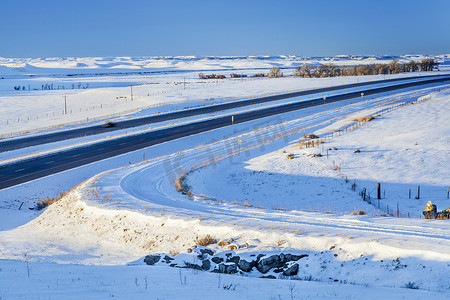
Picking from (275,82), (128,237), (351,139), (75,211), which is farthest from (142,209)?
(275,82)

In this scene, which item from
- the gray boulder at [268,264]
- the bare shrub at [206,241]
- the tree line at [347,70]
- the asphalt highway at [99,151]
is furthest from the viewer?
the tree line at [347,70]

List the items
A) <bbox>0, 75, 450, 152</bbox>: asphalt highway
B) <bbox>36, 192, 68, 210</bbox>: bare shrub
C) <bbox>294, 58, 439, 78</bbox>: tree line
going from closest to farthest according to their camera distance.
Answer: <bbox>36, 192, 68, 210</bbox>: bare shrub, <bbox>0, 75, 450, 152</bbox>: asphalt highway, <bbox>294, 58, 439, 78</bbox>: tree line

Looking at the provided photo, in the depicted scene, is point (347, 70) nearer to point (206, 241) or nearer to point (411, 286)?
point (206, 241)

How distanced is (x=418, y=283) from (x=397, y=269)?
0.74 metres

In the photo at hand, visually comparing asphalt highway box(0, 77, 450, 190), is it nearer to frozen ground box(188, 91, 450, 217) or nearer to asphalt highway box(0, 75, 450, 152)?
asphalt highway box(0, 75, 450, 152)

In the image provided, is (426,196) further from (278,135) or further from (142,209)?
(278,135)

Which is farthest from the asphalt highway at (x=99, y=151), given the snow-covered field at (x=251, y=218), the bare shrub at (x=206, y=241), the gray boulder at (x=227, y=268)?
the gray boulder at (x=227, y=268)

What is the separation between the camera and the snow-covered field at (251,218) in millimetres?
10289

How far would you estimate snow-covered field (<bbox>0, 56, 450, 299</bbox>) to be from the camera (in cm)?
1029

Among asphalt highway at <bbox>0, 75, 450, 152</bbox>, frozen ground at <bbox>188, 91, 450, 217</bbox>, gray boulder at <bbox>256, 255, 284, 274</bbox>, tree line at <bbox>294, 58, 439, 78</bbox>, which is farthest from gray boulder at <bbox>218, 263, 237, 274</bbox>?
tree line at <bbox>294, 58, 439, 78</bbox>

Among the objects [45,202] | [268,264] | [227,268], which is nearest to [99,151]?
[45,202]

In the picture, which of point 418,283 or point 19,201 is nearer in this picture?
point 418,283

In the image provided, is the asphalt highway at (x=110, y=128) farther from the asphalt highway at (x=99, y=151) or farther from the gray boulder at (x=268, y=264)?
the gray boulder at (x=268, y=264)

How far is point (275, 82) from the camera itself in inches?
4296
